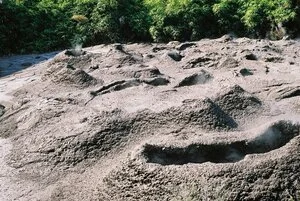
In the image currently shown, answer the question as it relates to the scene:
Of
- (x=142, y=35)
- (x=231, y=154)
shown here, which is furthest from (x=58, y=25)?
(x=231, y=154)

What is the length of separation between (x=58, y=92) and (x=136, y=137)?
261 cm

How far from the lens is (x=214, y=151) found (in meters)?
4.81

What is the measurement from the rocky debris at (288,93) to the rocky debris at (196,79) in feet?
4.07

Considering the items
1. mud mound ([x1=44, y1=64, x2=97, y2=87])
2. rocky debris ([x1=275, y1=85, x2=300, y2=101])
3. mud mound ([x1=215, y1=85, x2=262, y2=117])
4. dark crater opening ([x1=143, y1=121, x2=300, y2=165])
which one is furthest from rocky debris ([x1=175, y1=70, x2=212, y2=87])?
dark crater opening ([x1=143, y1=121, x2=300, y2=165])

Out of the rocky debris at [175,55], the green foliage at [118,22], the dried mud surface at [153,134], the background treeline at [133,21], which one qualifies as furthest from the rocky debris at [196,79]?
the green foliage at [118,22]

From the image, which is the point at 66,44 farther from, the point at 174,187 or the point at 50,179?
the point at 174,187

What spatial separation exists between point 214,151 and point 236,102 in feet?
4.94

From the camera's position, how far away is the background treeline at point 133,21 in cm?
1439

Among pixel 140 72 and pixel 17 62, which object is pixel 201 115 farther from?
pixel 17 62

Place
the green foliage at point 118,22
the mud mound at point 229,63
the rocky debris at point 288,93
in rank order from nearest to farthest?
the rocky debris at point 288,93 < the mud mound at point 229,63 < the green foliage at point 118,22

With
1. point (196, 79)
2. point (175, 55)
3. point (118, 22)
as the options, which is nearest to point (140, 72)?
point (196, 79)

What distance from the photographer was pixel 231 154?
15.8ft

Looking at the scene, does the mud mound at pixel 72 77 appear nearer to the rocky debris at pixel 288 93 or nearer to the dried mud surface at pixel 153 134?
the dried mud surface at pixel 153 134

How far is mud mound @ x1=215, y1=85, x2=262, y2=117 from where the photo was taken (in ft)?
19.9
